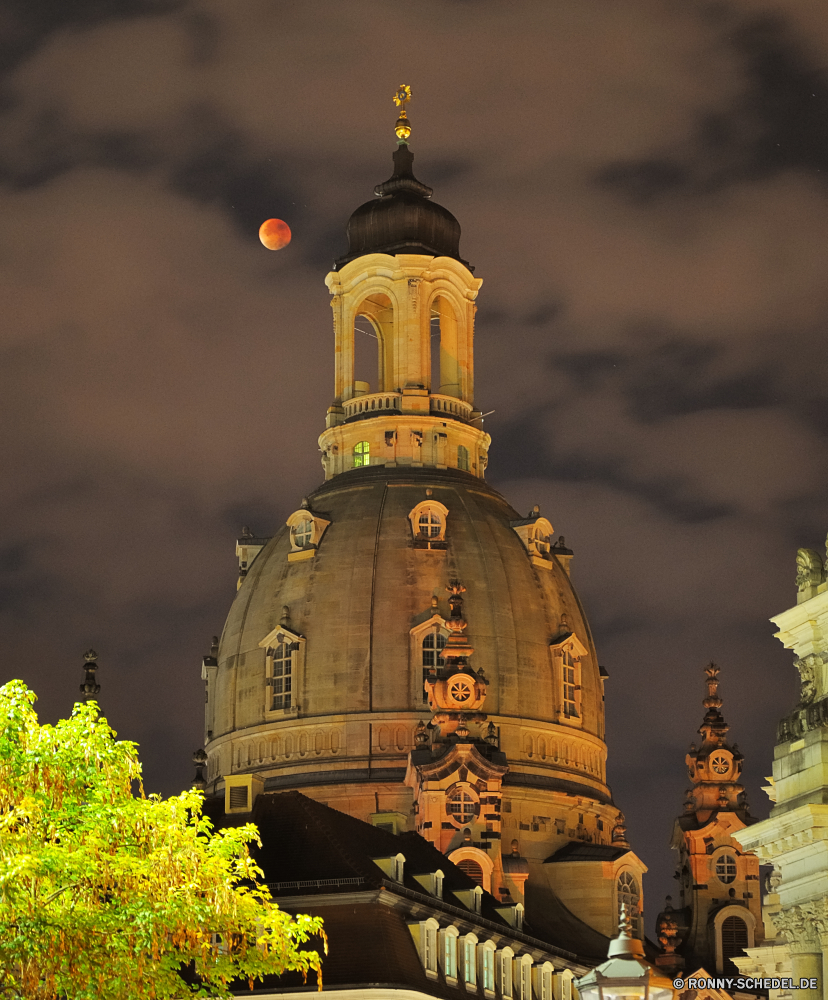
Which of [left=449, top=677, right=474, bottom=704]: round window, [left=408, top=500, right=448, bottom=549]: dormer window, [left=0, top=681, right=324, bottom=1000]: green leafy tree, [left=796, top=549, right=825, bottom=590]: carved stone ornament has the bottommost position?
[left=0, top=681, right=324, bottom=1000]: green leafy tree

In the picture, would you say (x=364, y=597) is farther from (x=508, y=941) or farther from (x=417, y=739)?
(x=508, y=941)

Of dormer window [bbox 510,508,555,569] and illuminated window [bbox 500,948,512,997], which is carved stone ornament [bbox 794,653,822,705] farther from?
dormer window [bbox 510,508,555,569]

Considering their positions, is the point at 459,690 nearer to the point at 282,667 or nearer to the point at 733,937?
the point at 282,667

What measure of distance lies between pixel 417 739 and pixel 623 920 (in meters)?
74.7

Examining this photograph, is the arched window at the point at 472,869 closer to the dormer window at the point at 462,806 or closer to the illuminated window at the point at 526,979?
the dormer window at the point at 462,806

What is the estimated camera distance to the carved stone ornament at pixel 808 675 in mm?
67500

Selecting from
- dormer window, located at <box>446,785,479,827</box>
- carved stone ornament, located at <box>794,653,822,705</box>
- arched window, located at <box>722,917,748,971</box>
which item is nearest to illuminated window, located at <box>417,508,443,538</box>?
dormer window, located at <box>446,785,479,827</box>

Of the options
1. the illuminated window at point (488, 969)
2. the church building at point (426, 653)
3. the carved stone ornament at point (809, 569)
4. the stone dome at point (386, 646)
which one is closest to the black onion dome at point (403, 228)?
the church building at point (426, 653)

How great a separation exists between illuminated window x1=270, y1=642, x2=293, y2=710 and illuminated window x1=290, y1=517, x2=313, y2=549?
19.9 ft

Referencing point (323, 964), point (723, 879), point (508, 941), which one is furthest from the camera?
point (723, 879)

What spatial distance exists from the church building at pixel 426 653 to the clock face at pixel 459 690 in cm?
7

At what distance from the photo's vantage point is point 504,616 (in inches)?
4820

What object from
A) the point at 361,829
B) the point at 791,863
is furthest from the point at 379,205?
the point at 791,863

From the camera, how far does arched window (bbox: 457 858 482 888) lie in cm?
11025
